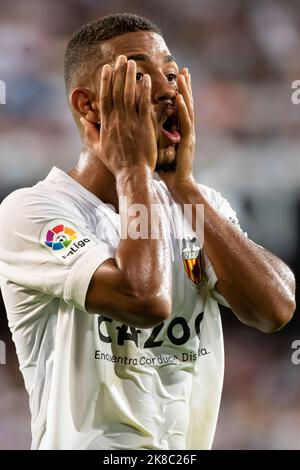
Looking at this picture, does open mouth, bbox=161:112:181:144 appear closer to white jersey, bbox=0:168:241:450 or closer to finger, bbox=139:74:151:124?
finger, bbox=139:74:151:124

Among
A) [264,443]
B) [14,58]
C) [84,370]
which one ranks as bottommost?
[264,443]

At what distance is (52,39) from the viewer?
208 inches

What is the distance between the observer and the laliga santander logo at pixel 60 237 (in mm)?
2098

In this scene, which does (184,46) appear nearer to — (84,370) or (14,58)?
(14,58)

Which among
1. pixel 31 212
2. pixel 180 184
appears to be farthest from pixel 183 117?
pixel 31 212

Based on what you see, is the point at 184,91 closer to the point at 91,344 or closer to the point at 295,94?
the point at 91,344

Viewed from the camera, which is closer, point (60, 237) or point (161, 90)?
point (60, 237)

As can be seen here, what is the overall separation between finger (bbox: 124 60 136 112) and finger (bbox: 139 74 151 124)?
3 centimetres

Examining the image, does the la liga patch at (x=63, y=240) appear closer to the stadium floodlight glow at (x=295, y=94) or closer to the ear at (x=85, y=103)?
the ear at (x=85, y=103)

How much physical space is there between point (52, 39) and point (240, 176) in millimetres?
1641

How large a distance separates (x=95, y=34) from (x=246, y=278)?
100 centimetres

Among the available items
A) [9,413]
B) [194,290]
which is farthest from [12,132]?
[194,290]

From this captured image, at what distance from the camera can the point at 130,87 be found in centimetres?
215

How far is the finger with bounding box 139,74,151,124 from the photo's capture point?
217 cm
